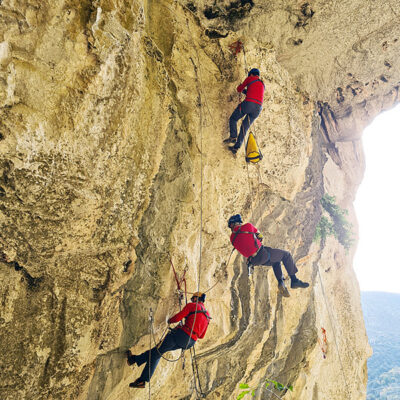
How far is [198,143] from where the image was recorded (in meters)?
6.33

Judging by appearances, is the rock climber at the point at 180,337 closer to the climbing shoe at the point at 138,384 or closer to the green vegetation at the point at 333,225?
the climbing shoe at the point at 138,384

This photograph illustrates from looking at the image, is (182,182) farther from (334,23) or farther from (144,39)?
(334,23)

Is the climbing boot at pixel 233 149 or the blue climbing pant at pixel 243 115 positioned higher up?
the blue climbing pant at pixel 243 115

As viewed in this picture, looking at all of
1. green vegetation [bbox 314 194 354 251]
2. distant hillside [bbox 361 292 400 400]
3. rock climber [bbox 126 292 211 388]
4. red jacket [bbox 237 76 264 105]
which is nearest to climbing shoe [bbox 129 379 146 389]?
rock climber [bbox 126 292 211 388]

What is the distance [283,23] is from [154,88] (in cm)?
463

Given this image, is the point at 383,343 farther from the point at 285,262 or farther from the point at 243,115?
the point at 243,115

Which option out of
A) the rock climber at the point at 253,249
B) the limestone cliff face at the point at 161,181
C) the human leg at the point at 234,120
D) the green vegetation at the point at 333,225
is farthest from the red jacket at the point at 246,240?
the green vegetation at the point at 333,225

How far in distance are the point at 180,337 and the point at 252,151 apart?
4225 millimetres

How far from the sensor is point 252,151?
664 centimetres

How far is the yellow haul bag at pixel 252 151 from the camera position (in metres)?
6.61

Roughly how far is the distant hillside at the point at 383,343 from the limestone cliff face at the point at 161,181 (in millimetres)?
74885

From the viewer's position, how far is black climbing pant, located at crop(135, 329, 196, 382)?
5.02m

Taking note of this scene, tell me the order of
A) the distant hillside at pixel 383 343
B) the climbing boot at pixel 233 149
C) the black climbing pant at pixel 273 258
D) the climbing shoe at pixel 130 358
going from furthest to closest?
the distant hillside at pixel 383 343 < the climbing boot at pixel 233 149 < the black climbing pant at pixel 273 258 < the climbing shoe at pixel 130 358

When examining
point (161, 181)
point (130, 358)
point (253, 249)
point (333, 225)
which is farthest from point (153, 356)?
point (333, 225)
